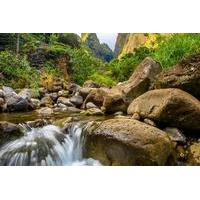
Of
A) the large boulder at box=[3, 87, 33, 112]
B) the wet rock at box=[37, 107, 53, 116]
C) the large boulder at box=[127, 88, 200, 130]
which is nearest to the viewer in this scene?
the large boulder at box=[127, 88, 200, 130]

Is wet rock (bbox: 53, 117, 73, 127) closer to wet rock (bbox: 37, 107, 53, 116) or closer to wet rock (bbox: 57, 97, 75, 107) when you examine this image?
wet rock (bbox: 37, 107, 53, 116)

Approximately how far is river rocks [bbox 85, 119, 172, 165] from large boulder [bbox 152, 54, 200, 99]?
89 centimetres

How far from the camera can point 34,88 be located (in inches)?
235

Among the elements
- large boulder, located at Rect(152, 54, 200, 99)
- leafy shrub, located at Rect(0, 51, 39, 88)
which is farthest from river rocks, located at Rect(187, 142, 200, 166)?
leafy shrub, located at Rect(0, 51, 39, 88)

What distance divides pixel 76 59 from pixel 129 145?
245 cm

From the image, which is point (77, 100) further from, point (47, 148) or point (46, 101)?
point (47, 148)

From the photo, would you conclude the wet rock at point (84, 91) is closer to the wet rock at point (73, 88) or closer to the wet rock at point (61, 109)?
the wet rock at point (73, 88)

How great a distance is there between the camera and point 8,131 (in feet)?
14.9

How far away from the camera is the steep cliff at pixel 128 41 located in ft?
16.2

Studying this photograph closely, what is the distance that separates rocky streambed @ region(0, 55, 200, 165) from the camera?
408 centimetres

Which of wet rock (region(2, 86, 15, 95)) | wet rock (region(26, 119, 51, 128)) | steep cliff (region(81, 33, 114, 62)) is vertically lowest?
wet rock (region(26, 119, 51, 128))
